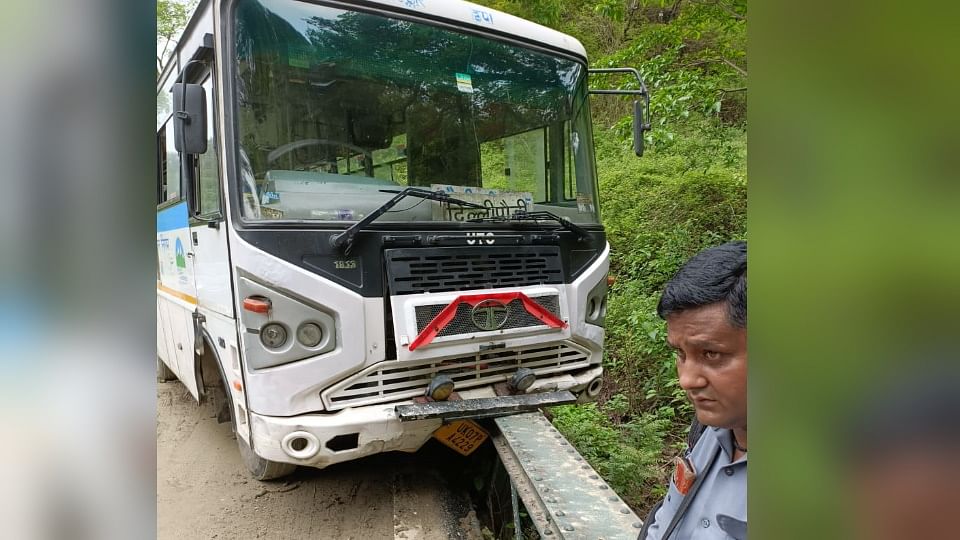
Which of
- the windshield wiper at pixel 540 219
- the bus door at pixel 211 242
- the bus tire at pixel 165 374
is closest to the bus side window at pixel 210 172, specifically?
the bus door at pixel 211 242

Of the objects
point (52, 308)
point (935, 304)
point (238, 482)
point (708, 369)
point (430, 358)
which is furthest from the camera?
point (238, 482)

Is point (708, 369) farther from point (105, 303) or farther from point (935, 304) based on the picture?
point (105, 303)

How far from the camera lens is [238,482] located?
167 inches

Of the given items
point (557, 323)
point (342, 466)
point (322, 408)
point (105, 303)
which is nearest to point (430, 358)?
point (322, 408)

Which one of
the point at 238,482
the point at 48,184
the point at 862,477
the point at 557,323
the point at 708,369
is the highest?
the point at 48,184

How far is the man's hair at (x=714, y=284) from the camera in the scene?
1317 millimetres

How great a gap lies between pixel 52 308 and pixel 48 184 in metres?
0.12

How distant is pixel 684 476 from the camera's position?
1523mm

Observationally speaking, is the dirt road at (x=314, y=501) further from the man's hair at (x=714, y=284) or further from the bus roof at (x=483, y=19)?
the bus roof at (x=483, y=19)

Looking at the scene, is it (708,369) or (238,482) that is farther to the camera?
(238,482)

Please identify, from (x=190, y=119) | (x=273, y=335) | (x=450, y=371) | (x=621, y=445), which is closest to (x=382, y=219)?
(x=273, y=335)

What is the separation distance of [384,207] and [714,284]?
2.23 meters

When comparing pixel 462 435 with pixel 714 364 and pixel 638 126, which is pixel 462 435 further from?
pixel 714 364

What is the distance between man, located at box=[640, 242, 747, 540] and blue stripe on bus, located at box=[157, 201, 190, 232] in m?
3.80
